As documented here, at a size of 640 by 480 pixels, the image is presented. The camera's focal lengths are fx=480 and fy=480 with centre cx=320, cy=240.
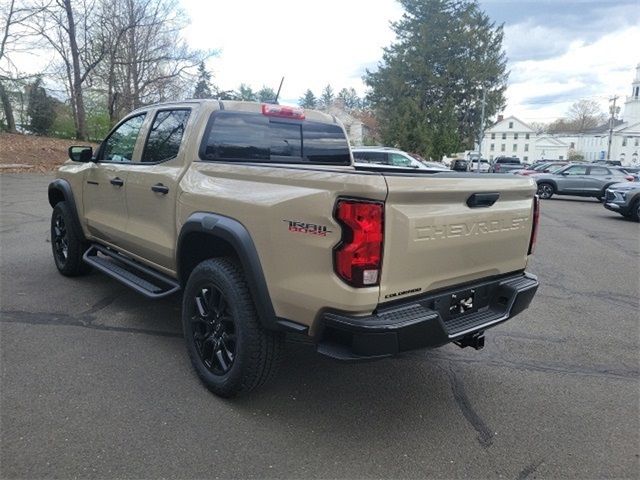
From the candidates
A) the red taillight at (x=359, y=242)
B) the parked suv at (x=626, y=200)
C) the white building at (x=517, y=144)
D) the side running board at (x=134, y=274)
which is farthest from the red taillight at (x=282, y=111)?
the white building at (x=517, y=144)

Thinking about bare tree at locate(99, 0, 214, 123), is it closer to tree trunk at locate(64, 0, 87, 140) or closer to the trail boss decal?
tree trunk at locate(64, 0, 87, 140)

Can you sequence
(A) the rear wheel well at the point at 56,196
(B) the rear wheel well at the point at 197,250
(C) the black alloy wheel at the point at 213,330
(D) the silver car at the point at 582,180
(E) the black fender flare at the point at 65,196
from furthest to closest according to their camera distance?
1. (D) the silver car at the point at 582,180
2. (A) the rear wheel well at the point at 56,196
3. (E) the black fender flare at the point at 65,196
4. (B) the rear wheel well at the point at 197,250
5. (C) the black alloy wheel at the point at 213,330

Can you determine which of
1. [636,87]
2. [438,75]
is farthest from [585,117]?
[438,75]

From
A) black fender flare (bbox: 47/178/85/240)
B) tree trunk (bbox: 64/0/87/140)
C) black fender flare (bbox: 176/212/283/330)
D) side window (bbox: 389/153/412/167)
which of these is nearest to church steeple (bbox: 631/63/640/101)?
side window (bbox: 389/153/412/167)

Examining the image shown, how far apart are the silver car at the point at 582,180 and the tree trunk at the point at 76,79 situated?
2411 cm

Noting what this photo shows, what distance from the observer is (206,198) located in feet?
10.6

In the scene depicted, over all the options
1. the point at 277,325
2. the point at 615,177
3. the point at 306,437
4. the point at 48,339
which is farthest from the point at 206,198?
the point at 615,177

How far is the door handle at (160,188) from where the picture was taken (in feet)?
12.0

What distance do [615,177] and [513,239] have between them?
1942cm

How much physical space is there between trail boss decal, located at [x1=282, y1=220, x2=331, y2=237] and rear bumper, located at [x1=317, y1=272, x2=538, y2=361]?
0.42 metres

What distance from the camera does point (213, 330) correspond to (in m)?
3.21

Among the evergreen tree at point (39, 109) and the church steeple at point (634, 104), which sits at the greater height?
the church steeple at point (634, 104)

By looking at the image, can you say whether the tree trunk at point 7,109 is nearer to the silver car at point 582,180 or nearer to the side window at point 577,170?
the silver car at point 582,180

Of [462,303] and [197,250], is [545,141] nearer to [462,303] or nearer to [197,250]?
[462,303]
